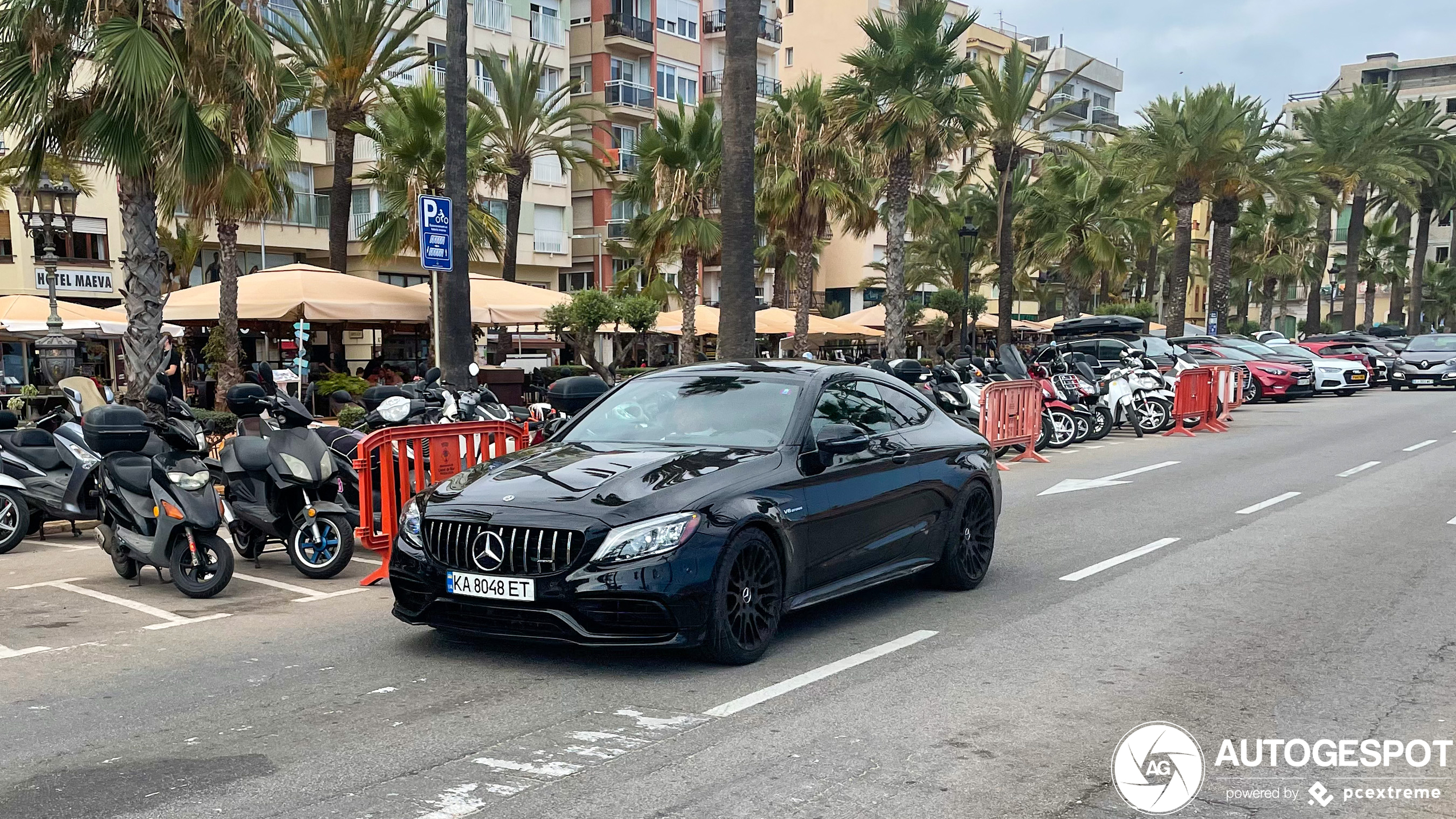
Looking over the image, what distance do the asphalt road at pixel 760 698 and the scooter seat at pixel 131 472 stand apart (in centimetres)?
75

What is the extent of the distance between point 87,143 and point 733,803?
43.1 ft

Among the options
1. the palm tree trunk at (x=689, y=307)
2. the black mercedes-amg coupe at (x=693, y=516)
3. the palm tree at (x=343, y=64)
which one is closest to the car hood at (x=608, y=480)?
the black mercedes-amg coupe at (x=693, y=516)

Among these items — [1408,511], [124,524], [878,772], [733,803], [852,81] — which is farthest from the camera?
[852,81]

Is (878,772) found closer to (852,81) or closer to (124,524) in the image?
(124,524)

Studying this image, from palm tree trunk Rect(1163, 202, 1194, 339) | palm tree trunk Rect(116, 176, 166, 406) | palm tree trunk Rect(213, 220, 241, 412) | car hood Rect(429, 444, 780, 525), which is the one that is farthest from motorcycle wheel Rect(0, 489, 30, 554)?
palm tree trunk Rect(1163, 202, 1194, 339)

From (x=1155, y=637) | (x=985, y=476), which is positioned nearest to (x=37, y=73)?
(x=985, y=476)

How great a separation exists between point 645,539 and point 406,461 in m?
3.71

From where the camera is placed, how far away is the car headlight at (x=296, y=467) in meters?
8.98

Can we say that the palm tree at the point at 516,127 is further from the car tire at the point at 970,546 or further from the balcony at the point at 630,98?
the car tire at the point at 970,546

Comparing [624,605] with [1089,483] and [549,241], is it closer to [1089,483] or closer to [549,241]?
[1089,483]

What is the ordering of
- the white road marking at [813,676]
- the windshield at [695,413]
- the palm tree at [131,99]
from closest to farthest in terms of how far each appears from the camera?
the white road marking at [813,676] → the windshield at [695,413] → the palm tree at [131,99]

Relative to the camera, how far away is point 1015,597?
8109 mm

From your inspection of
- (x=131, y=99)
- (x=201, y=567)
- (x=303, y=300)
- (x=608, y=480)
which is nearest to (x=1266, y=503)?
(x=608, y=480)

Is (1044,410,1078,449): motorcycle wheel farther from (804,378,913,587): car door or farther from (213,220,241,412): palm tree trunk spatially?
(213,220,241,412): palm tree trunk
